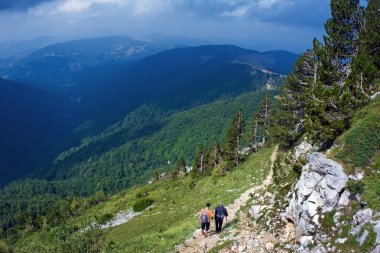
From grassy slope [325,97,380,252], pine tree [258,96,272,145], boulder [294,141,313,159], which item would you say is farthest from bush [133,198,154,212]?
grassy slope [325,97,380,252]

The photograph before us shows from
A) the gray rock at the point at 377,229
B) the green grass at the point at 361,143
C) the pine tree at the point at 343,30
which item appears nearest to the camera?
the gray rock at the point at 377,229

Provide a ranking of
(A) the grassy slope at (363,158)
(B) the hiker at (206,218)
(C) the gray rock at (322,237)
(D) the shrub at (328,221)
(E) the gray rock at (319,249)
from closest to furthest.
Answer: (A) the grassy slope at (363,158)
(E) the gray rock at (319,249)
(C) the gray rock at (322,237)
(D) the shrub at (328,221)
(B) the hiker at (206,218)

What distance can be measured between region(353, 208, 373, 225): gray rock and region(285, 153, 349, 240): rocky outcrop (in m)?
1.41

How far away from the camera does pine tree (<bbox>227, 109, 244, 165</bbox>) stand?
7081 cm

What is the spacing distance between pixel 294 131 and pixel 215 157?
39.3m

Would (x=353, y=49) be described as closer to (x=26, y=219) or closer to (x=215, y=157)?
(x=215, y=157)

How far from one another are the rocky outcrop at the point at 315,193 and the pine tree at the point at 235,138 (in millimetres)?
48375

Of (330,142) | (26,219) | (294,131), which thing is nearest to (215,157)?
(294,131)

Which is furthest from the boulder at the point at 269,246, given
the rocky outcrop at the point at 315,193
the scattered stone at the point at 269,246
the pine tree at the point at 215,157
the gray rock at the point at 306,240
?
the pine tree at the point at 215,157

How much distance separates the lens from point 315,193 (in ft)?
67.1

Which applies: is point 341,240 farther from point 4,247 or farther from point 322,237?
point 4,247

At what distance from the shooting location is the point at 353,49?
45.6 metres

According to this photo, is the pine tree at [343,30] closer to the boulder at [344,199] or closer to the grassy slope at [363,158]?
the grassy slope at [363,158]

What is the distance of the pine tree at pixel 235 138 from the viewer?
70812mm
